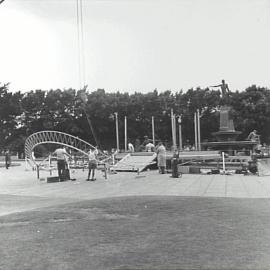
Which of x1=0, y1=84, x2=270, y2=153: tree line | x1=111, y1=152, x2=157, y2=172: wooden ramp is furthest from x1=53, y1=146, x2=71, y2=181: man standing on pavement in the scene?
x1=0, y1=84, x2=270, y2=153: tree line

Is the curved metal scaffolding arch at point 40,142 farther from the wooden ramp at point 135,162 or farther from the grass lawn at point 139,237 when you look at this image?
the grass lawn at point 139,237

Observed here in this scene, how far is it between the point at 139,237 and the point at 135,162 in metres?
20.4

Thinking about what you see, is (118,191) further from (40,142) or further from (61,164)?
(40,142)

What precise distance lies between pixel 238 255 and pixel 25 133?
56.5 metres

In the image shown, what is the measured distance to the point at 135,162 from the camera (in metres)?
27.7

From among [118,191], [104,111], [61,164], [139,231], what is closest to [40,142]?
[61,164]

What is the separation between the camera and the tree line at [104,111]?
198ft

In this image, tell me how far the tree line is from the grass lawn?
1950 inches

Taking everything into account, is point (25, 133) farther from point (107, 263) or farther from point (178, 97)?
point (107, 263)

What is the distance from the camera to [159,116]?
6316 centimetres

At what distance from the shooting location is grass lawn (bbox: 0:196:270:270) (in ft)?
19.2

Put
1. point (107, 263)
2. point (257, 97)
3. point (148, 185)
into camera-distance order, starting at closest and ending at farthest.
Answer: point (107, 263) → point (148, 185) → point (257, 97)

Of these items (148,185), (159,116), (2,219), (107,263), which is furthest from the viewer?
(159,116)

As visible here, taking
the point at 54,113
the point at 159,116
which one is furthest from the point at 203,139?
the point at 54,113
